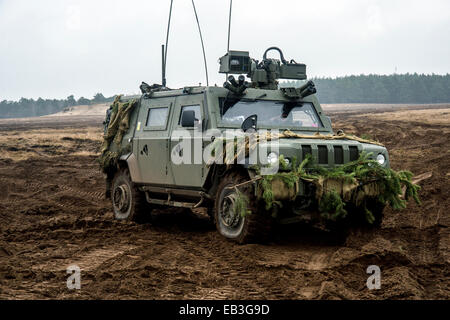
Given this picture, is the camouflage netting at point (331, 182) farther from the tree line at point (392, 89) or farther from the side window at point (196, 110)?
the tree line at point (392, 89)

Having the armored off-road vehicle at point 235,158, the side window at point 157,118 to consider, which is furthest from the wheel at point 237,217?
the side window at point 157,118

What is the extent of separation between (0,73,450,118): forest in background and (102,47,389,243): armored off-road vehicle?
265 feet

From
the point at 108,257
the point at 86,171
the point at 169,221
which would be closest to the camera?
the point at 108,257

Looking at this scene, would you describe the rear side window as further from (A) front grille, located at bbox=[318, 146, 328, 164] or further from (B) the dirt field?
(A) front grille, located at bbox=[318, 146, 328, 164]

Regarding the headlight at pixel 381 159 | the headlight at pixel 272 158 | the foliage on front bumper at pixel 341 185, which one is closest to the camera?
the foliage on front bumper at pixel 341 185

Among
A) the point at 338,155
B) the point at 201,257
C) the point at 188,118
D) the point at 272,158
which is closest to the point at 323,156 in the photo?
the point at 338,155

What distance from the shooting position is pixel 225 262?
7234mm

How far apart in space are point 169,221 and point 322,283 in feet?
17.5

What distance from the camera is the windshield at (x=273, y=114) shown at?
30.1 ft

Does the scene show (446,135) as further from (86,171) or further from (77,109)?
(77,109)

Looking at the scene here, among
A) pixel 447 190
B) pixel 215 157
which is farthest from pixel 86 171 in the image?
pixel 215 157

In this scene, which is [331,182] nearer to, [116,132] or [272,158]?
[272,158]

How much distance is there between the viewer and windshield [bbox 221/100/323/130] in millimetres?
9188

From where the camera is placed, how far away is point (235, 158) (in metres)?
7.93
